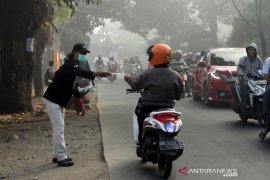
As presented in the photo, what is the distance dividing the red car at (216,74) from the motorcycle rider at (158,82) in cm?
847

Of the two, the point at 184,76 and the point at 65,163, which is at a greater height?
the point at 184,76

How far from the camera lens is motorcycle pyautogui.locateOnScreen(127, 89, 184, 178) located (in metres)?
7.08

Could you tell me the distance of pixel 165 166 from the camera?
726 cm

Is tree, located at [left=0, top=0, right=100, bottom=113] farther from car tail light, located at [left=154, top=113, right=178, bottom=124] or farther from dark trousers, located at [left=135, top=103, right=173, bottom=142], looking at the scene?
car tail light, located at [left=154, top=113, right=178, bottom=124]

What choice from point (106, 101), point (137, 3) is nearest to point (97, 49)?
point (137, 3)

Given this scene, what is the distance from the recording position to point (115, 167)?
8.12 m

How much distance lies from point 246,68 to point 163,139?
617cm

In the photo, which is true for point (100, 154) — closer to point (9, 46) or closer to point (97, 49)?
point (9, 46)

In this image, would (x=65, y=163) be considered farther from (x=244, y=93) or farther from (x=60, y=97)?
(x=244, y=93)

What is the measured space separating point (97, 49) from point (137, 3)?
183ft

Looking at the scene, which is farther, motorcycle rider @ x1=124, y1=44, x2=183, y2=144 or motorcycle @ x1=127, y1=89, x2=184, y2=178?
motorcycle rider @ x1=124, y1=44, x2=183, y2=144

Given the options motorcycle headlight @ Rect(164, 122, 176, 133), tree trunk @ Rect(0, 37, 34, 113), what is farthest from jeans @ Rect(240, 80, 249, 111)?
tree trunk @ Rect(0, 37, 34, 113)

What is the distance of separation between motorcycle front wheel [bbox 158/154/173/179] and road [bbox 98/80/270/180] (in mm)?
146

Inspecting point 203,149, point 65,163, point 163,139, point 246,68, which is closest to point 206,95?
point 246,68
